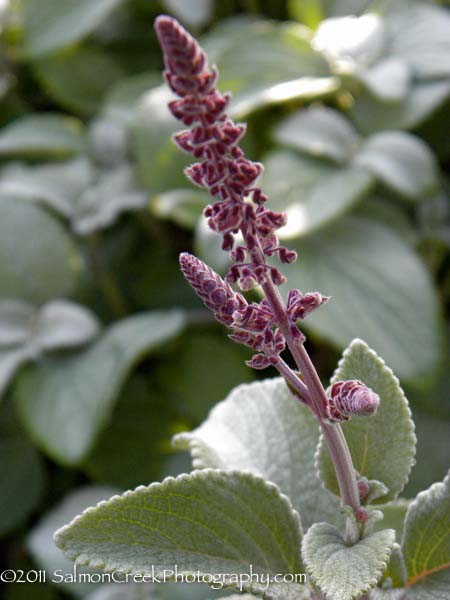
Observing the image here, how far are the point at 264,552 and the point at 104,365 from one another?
2.34 feet

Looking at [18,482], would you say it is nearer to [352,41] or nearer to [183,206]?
[183,206]

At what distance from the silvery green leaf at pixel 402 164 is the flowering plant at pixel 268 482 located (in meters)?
0.64

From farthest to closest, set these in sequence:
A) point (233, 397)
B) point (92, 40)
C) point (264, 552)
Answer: point (92, 40)
point (233, 397)
point (264, 552)

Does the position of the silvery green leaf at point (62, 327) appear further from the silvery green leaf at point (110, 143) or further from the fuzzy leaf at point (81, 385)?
the silvery green leaf at point (110, 143)

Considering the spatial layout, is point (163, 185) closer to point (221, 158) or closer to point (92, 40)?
point (92, 40)

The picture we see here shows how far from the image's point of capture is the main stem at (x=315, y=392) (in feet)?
1.24

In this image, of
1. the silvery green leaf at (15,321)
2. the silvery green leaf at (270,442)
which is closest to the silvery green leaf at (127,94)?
the silvery green leaf at (15,321)

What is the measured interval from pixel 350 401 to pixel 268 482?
0.13m

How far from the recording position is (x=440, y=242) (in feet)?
4.21

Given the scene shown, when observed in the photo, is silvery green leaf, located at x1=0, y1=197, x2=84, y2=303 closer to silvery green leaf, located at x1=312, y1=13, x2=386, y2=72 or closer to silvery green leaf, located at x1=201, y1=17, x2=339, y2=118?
silvery green leaf, located at x1=201, y1=17, x2=339, y2=118

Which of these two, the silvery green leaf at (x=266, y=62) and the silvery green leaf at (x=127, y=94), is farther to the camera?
the silvery green leaf at (x=127, y=94)

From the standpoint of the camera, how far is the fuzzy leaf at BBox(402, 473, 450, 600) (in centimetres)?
48

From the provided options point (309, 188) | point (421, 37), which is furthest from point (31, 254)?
point (421, 37)

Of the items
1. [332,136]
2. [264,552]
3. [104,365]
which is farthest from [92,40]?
[264,552]
